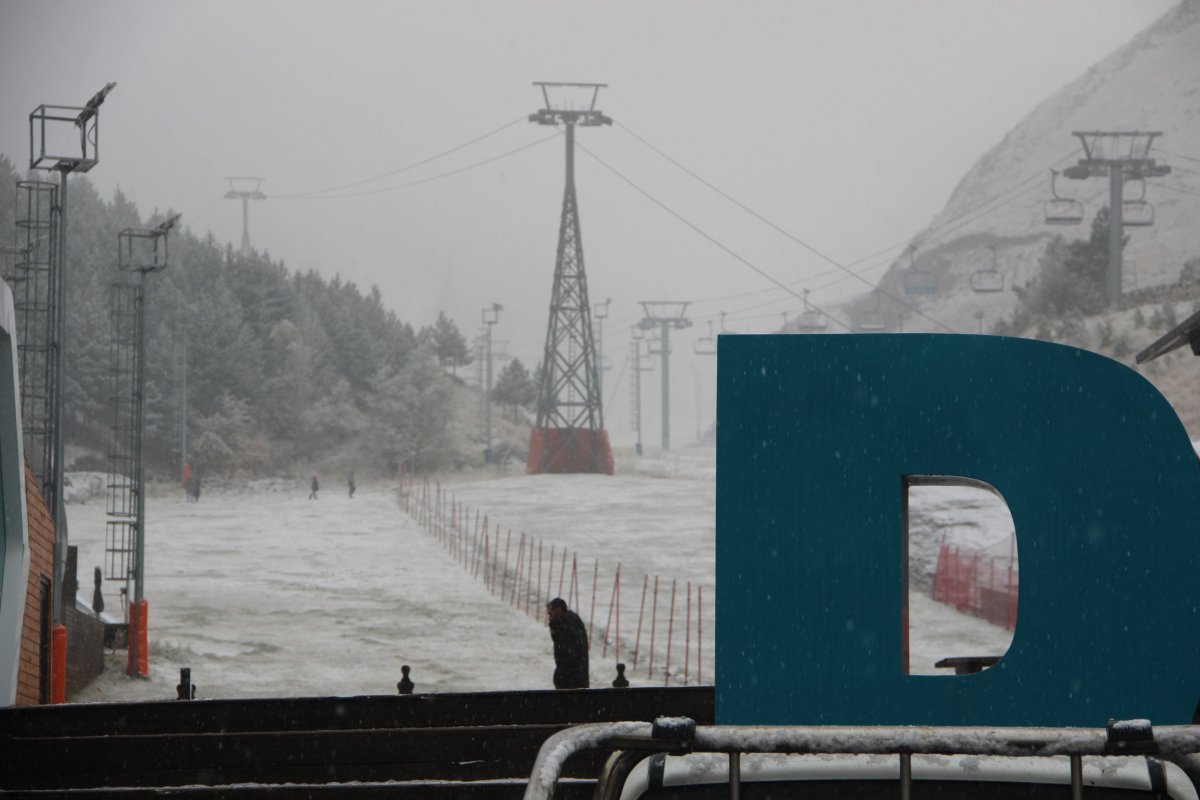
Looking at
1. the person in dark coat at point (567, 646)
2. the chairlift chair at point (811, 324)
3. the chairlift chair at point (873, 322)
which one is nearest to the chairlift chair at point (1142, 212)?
the chairlift chair at point (873, 322)

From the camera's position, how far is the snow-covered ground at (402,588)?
25484 millimetres

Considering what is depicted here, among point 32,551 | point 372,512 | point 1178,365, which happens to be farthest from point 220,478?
point 32,551

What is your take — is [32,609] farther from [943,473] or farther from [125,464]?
[125,464]

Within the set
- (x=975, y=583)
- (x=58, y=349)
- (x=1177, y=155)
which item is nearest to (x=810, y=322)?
(x=1177, y=155)

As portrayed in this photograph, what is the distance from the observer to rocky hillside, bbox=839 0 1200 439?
444ft

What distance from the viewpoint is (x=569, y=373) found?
86.7m

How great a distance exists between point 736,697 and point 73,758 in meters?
3.06

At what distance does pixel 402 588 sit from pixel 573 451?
142 ft

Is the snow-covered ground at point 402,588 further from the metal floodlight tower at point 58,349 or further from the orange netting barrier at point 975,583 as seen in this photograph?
the metal floodlight tower at point 58,349

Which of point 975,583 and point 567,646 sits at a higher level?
point 567,646

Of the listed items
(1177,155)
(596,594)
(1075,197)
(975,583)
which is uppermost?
(1177,155)

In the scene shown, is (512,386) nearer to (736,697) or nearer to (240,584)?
(240,584)

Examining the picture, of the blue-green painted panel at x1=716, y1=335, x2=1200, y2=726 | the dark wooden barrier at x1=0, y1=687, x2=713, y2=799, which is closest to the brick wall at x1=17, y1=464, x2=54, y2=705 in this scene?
the dark wooden barrier at x1=0, y1=687, x2=713, y2=799

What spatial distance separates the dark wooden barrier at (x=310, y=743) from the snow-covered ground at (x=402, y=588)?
14663 millimetres
